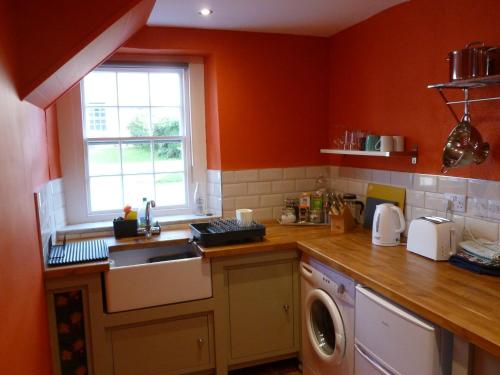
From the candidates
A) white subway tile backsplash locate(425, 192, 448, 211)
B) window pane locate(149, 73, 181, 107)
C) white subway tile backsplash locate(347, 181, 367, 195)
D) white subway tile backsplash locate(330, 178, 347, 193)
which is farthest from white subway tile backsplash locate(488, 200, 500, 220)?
window pane locate(149, 73, 181, 107)

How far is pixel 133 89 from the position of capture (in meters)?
3.09

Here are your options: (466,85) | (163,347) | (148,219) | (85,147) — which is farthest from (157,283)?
(466,85)

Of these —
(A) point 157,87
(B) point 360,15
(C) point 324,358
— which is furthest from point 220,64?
(C) point 324,358

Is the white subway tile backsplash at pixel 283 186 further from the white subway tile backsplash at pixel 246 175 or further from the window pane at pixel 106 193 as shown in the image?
the window pane at pixel 106 193

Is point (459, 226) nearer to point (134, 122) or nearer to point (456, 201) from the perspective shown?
point (456, 201)

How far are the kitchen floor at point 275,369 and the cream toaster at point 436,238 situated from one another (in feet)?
4.00

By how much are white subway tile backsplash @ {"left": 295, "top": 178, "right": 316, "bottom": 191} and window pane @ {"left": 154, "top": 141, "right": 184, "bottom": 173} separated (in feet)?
3.08

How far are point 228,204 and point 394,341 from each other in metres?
1.71

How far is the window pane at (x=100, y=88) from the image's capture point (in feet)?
9.78

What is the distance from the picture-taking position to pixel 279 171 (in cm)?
325

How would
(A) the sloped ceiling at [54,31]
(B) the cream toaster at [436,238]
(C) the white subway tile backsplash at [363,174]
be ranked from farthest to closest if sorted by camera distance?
(C) the white subway tile backsplash at [363,174] < (B) the cream toaster at [436,238] < (A) the sloped ceiling at [54,31]

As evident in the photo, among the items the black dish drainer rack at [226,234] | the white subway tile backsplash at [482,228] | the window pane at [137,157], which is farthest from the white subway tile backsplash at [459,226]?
the window pane at [137,157]

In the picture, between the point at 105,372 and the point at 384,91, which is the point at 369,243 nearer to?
the point at 384,91

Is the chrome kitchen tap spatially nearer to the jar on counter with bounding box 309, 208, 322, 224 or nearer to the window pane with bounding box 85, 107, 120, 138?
the window pane with bounding box 85, 107, 120, 138
